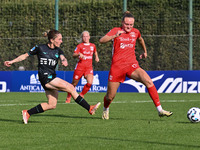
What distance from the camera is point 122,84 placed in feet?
73.2

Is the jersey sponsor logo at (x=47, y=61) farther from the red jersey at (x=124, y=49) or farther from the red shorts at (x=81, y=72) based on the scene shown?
the red shorts at (x=81, y=72)

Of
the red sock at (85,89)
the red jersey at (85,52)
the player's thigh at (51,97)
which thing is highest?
the player's thigh at (51,97)

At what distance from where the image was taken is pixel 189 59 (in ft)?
72.3

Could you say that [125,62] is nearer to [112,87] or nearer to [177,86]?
[112,87]

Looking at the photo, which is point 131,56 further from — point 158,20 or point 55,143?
point 158,20

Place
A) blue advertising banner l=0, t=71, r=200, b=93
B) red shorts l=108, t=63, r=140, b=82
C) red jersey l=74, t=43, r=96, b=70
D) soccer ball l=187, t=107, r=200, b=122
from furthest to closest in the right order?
blue advertising banner l=0, t=71, r=200, b=93 → red jersey l=74, t=43, r=96, b=70 → red shorts l=108, t=63, r=140, b=82 → soccer ball l=187, t=107, r=200, b=122

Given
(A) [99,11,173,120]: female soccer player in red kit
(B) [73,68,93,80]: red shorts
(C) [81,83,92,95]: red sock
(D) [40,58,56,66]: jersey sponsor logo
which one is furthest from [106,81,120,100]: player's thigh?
(B) [73,68,93,80]: red shorts

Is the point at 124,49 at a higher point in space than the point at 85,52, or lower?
higher

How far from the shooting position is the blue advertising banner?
21.2 meters

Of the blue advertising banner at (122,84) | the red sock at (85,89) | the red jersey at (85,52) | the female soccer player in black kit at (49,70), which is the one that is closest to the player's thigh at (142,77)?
the female soccer player in black kit at (49,70)

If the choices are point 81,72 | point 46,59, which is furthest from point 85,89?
point 46,59

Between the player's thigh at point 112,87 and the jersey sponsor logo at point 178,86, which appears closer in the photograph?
the player's thigh at point 112,87

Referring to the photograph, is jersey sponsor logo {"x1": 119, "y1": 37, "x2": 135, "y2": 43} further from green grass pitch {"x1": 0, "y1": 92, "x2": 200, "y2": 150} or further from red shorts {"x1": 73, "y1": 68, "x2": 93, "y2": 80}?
red shorts {"x1": 73, "y1": 68, "x2": 93, "y2": 80}

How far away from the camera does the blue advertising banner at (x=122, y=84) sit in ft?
69.7
